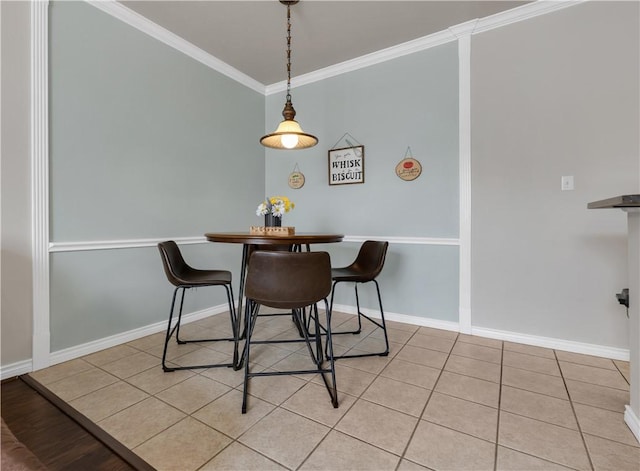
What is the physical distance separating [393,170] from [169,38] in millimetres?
2404

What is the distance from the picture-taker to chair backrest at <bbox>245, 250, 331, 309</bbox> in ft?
5.14

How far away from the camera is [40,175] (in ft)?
6.43

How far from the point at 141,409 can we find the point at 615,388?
2671mm

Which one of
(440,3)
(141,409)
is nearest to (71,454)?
(141,409)

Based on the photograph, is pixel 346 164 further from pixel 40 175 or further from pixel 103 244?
pixel 40 175

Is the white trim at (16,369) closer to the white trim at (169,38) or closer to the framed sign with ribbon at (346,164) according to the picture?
the white trim at (169,38)

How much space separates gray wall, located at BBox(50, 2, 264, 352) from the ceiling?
0.30 m

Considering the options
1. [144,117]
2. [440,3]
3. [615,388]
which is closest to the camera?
[615,388]

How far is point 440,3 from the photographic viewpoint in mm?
2342

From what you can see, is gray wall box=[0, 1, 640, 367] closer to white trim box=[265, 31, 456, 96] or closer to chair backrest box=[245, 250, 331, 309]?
white trim box=[265, 31, 456, 96]

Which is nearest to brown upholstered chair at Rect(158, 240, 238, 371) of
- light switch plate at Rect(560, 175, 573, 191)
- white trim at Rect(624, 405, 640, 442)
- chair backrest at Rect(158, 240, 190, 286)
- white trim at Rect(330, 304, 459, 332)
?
chair backrest at Rect(158, 240, 190, 286)

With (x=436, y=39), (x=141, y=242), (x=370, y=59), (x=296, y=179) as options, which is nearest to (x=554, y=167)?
(x=436, y=39)

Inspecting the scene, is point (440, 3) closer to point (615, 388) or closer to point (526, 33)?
point (526, 33)

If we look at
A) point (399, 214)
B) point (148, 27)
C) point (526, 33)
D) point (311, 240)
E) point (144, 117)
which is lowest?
point (311, 240)
